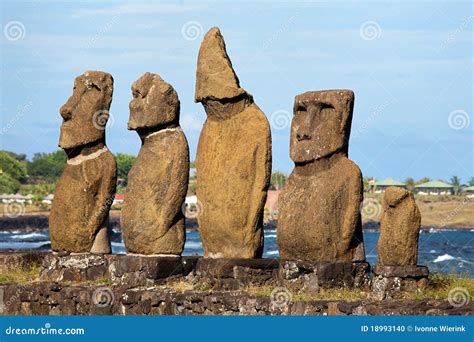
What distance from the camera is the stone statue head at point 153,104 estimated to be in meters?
25.8

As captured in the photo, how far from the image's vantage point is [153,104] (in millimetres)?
25781

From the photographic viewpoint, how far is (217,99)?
25.1m

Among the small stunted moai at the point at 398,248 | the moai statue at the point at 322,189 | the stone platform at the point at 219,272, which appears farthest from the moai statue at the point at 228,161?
the small stunted moai at the point at 398,248

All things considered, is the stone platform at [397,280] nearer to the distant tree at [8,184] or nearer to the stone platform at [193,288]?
the stone platform at [193,288]

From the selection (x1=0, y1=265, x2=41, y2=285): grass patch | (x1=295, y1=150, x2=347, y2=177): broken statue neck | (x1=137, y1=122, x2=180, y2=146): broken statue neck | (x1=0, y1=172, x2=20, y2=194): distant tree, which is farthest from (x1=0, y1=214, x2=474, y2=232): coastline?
(x1=295, y1=150, x2=347, y2=177): broken statue neck

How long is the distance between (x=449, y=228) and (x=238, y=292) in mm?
119663

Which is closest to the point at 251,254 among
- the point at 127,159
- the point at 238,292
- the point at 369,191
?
the point at 238,292

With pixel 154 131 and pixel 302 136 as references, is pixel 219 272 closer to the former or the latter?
pixel 302 136

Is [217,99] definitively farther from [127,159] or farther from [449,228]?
[449,228]

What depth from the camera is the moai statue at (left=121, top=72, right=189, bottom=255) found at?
2539 centimetres

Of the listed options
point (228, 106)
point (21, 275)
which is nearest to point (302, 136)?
point (228, 106)

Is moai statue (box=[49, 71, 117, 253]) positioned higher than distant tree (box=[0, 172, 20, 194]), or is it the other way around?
distant tree (box=[0, 172, 20, 194])

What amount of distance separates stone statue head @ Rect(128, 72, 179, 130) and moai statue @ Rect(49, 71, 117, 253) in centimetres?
148

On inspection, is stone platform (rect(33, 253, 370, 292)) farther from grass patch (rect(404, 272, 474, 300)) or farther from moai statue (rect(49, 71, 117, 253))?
grass patch (rect(404, 272, 474, 300))
